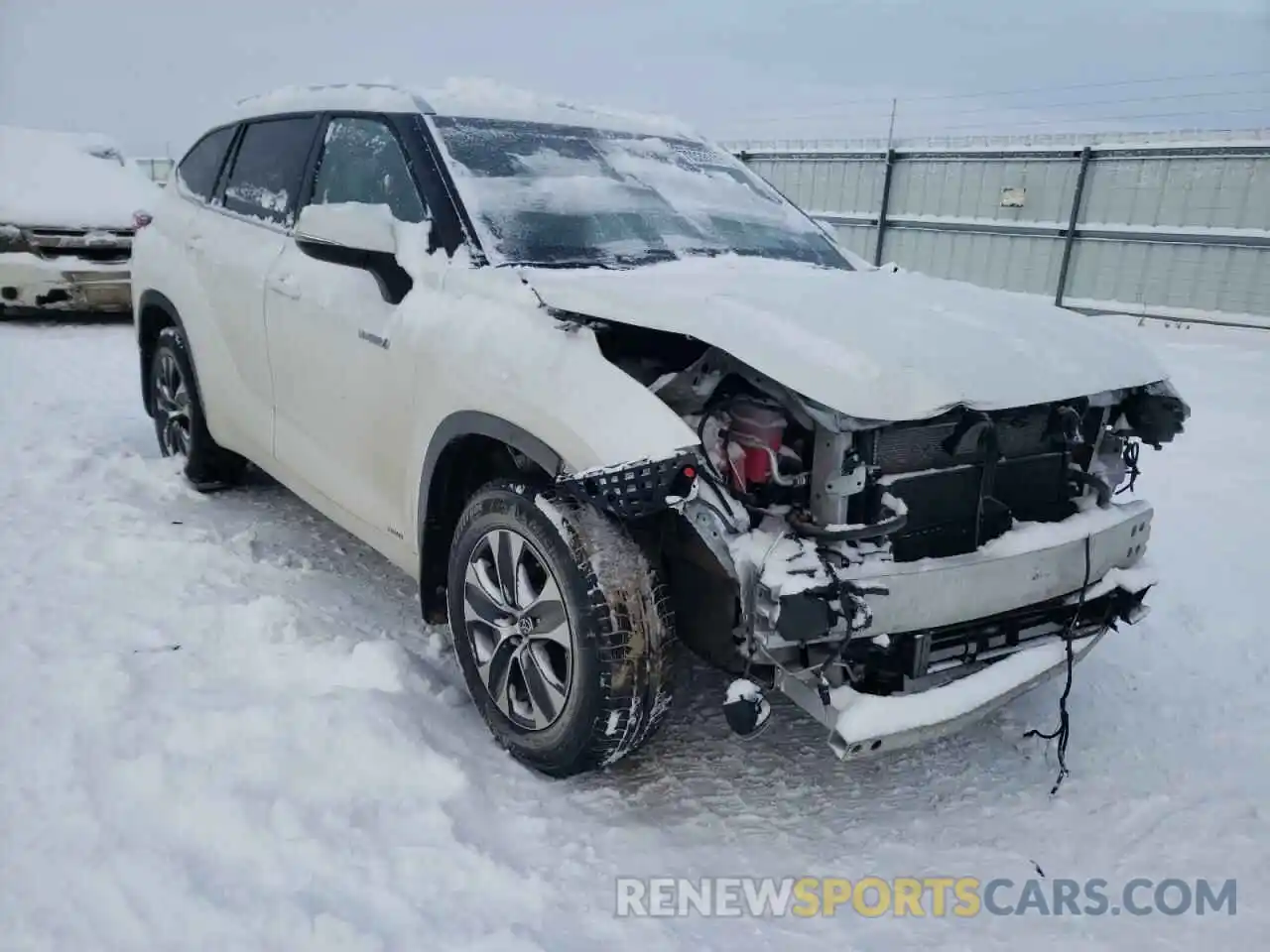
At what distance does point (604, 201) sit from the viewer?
3219 mm

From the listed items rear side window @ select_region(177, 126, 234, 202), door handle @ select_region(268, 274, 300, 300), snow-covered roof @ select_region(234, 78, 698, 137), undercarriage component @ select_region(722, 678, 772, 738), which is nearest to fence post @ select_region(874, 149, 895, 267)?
snow-covered roof @ select_region(234, 78, 698, 137)

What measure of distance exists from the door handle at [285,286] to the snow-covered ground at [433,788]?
43.9 inches

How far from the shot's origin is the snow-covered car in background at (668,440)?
2.20m

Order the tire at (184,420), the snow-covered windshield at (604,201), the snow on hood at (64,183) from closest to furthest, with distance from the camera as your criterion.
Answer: the snow-covered windshield at (604,201), the tire at (184,420), the snow on hood at (64,183)

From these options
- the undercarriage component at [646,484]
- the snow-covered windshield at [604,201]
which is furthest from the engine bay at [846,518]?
the snow-covered windshield at [604,201]

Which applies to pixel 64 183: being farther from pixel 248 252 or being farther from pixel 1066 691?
pixel 1066 691

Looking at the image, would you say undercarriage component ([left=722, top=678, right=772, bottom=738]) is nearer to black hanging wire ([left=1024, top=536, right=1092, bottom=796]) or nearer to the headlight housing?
black hanging wire ([left=1024, top=536, right=1092, bottom=796])

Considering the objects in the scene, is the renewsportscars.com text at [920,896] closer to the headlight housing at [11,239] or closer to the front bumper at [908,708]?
the front bumper at [908,708]

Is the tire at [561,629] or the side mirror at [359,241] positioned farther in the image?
the side mirror at [359,241]

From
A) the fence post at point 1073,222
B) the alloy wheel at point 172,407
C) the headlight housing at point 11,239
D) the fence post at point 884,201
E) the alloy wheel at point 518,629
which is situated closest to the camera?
the alloy wheel at point 518,629

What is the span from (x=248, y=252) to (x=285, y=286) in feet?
1.62

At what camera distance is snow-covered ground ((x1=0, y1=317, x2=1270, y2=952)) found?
210 cm

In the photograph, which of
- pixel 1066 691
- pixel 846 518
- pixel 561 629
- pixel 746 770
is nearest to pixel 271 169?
pixel 561 629

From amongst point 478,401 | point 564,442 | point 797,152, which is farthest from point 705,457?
point 797,152
